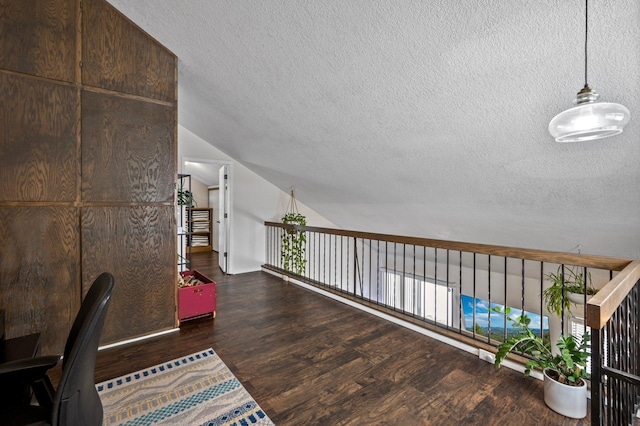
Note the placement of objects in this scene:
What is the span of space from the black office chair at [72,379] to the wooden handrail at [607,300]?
73.8 inches

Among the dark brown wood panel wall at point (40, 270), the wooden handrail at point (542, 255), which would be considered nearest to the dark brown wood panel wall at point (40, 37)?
the dark brown wood panel wall at point (40, 270)

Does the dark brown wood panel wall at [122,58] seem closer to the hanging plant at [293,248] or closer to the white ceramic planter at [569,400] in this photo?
the hanging plant at [293,248]

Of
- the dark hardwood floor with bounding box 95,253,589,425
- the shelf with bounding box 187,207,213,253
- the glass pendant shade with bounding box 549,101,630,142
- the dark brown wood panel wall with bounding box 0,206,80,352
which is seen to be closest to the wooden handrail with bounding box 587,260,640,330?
the glass pendant shade with bounding box 549,101,630,142

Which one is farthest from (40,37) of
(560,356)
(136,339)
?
(560,356)

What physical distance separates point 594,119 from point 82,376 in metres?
2.17

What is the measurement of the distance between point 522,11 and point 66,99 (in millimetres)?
3189

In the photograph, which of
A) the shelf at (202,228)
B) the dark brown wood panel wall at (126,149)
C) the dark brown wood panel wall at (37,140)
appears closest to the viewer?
the dark brown wood panel wall at (37,140)

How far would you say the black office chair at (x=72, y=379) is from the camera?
104cm

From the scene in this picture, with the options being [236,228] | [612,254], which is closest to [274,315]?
[236,228]

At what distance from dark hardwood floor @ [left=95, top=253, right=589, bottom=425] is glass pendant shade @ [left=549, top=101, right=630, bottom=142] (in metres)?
1.65

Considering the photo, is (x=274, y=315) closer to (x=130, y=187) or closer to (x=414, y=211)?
(x=130, y=187)

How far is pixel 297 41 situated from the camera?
227 centimetres

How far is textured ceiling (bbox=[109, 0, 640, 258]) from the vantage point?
66.2 inches

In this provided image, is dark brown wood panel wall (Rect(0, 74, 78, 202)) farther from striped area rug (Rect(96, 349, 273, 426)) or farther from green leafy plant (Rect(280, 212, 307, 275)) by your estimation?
green leafy plant (Rect(280, 212, 307, 275))
